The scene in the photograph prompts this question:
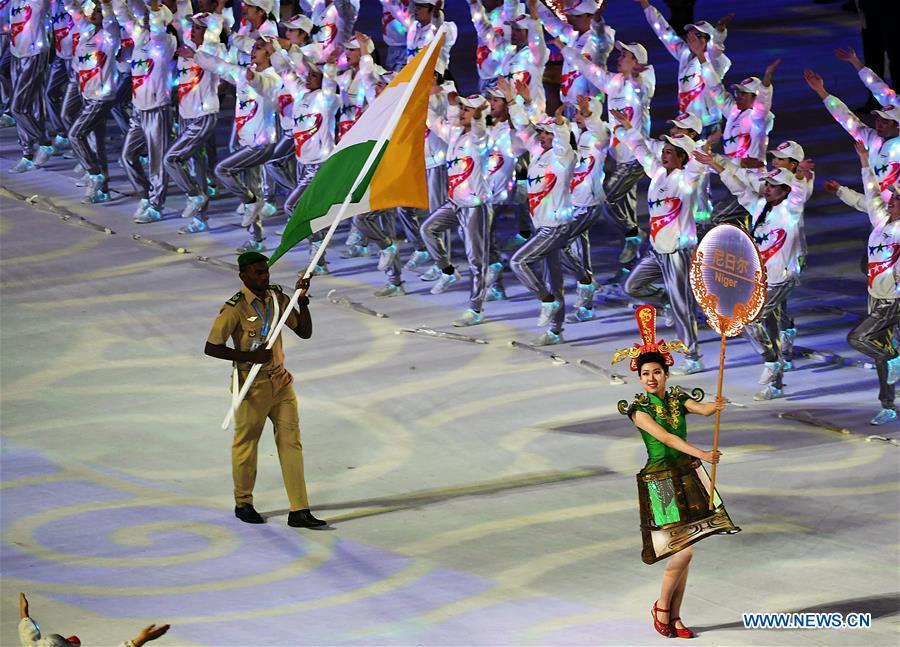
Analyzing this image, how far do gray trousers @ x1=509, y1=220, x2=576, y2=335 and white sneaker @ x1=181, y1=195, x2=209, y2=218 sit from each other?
16.4 feet

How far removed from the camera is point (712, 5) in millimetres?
30203

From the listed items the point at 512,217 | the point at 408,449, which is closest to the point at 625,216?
the point at 512,217

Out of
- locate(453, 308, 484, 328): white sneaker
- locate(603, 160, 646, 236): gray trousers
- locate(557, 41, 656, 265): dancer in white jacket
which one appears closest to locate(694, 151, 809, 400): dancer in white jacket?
locate(603, 160, 646, 236): gray trousers

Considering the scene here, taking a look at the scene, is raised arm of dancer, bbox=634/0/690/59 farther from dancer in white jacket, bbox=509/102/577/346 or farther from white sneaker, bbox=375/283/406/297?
white sneaker, bbox=375/283/406/297

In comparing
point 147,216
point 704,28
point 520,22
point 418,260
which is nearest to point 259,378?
point 418,260

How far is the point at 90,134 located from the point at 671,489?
41.8ft

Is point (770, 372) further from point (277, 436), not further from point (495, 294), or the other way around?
point (277, 436)

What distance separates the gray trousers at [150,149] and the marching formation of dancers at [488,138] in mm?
23

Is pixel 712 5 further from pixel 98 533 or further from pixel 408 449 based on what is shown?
pixel 98 533

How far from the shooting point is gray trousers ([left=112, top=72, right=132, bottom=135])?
2080cm

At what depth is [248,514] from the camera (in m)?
12.2

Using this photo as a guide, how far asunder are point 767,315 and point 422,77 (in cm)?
468

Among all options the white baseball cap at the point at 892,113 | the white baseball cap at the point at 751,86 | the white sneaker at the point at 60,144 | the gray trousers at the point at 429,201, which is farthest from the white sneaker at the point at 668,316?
the white sneaker at the point at 60,144

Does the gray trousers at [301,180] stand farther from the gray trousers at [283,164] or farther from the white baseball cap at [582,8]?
the white baseball cap at [582,8]
